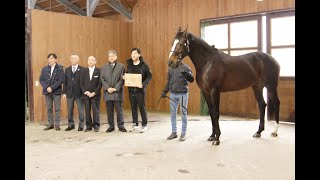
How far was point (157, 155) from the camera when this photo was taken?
362cm

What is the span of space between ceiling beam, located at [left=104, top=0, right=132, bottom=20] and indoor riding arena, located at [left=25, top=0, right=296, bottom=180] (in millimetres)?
25

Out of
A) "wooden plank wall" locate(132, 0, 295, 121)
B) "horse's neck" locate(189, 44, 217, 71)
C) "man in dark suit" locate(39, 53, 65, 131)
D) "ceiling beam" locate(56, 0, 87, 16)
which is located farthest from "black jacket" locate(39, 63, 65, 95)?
"ceiling beam" locate(56, 0, 87, 16)

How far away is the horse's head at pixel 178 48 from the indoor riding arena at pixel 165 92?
13mm

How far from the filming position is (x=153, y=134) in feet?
16.0

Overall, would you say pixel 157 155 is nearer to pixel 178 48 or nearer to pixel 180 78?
pixel 180 78

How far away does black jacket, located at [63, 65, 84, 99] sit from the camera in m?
5.11

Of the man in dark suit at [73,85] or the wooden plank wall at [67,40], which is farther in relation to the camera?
the wooden plank wall at [67,40]

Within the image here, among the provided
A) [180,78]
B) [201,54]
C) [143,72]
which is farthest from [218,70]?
[143,72]

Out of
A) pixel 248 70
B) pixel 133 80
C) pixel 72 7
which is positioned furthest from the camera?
pixel 72 7

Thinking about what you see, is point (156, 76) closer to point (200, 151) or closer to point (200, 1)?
A: point (200, 1)

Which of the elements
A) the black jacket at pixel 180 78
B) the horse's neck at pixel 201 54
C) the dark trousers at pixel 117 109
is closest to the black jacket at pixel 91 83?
the dark trousers at pixel 117 109

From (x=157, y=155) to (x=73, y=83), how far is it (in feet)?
7.10

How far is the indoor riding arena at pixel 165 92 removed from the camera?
3328 mm

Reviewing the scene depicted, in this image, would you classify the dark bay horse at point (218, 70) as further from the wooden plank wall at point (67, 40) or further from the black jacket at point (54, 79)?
the wooden plank wall at point (67, 40)
